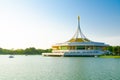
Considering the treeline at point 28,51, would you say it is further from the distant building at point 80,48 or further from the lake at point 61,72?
the lake at point 61,72

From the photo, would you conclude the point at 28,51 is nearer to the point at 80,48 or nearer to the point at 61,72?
the point at 80,48

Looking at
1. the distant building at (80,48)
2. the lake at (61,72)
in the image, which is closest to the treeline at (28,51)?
the distant building at (80,48)

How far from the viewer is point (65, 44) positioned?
107625 mm

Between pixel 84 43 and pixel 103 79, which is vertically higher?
pixel 84 43

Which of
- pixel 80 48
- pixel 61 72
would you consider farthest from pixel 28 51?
pixel 61 72

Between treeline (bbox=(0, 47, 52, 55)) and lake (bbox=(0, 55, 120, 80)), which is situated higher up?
treeline (bbox=(0, 47, 52, 55))

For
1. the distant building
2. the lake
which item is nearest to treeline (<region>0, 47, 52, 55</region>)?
the distant building

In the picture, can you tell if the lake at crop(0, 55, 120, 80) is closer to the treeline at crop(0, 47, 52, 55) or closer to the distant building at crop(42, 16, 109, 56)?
the distant building at crop(42, 16, 109, 56)

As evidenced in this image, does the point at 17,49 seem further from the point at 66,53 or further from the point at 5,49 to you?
the point at 66,53

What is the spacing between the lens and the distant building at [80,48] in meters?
98.5

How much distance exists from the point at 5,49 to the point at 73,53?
4022 inches

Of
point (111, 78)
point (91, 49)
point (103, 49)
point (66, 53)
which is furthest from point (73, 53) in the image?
point (111, 78)

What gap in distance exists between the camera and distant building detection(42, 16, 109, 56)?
323 feet

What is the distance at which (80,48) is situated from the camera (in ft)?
347
